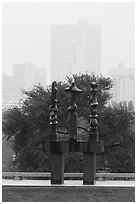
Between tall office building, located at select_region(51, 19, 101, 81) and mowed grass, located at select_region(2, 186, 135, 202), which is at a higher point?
tall office building, located at select_region(51, 19, 101, 81)

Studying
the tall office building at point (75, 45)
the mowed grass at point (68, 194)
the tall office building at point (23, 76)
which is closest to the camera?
the mowed grass at point (68, 194)

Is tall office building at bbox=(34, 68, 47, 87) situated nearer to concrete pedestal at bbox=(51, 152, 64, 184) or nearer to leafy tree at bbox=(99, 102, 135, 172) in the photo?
leafy tree at bbox=(99, 102, 135, 172)

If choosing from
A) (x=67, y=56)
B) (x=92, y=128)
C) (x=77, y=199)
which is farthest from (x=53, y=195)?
(x=67, y=56)

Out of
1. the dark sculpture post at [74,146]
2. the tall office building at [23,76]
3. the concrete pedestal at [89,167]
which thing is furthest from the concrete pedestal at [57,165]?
the tall office building at [23,76]

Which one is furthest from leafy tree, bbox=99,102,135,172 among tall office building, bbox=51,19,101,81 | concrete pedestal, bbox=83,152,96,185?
tall office building, bbox=51,19,101,81

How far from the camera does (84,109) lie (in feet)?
79.3

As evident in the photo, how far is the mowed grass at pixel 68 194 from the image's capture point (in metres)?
13.4

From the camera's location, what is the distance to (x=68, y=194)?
14078 millimetres

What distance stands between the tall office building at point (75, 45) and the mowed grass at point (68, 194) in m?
145

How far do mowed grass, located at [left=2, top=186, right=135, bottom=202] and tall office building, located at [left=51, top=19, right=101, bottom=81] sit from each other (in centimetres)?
14505

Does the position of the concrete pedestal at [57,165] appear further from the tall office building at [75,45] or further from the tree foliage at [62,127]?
the tall office building at [75,45]

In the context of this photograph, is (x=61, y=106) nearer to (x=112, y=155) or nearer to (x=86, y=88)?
(x=86, y=88)

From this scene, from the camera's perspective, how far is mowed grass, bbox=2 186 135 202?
13414 millimetres

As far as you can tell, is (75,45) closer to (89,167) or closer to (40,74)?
(40,74)
